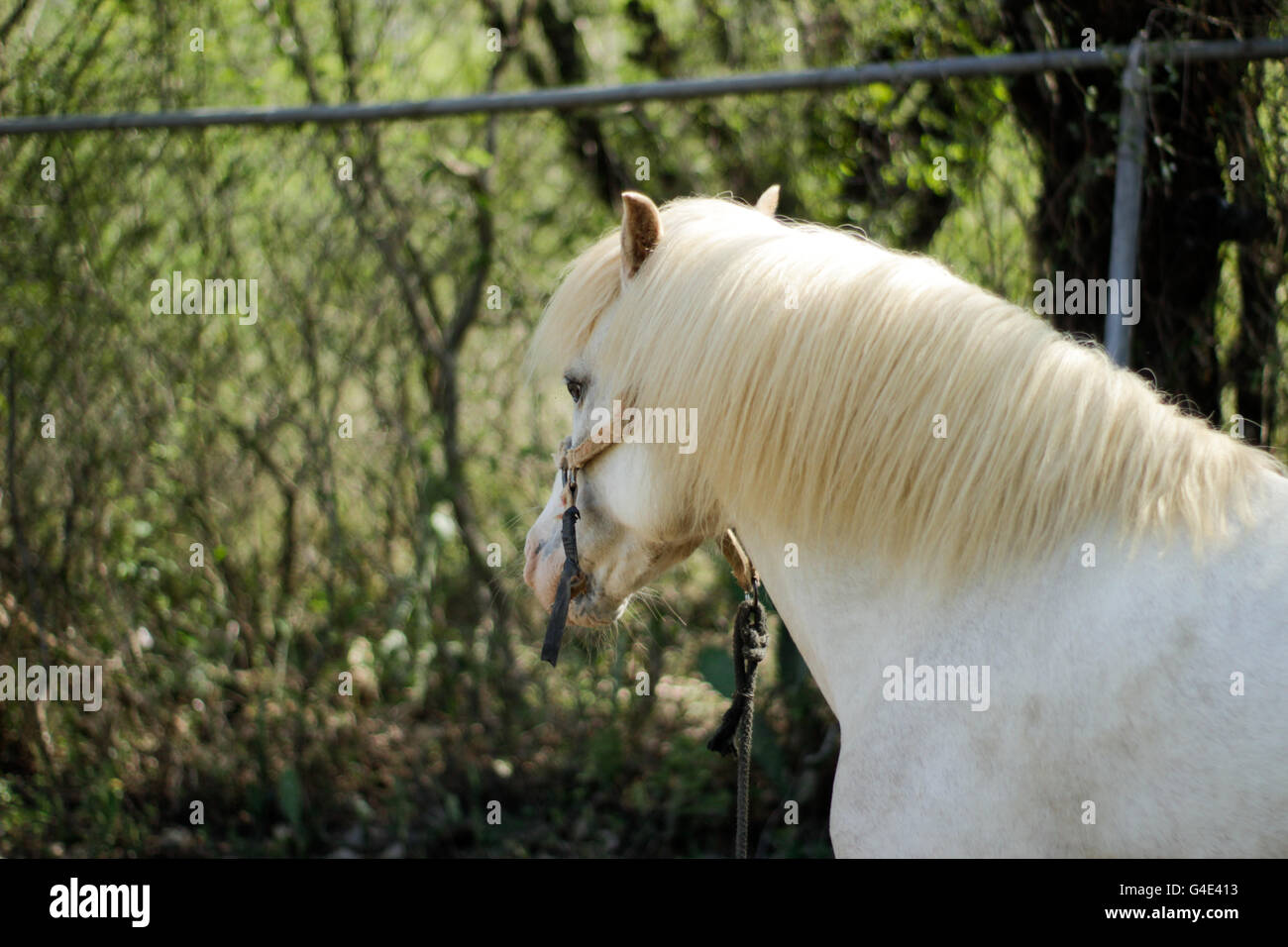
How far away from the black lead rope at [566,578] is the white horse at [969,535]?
143 millimetres

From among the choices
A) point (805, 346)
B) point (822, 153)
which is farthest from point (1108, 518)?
point (822, 153)

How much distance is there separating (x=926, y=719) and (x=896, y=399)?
0.50 metres

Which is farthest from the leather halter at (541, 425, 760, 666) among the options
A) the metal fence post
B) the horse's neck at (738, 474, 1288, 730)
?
the metal fence post

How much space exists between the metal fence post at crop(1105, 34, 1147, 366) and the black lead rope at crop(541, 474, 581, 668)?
58.5 inches

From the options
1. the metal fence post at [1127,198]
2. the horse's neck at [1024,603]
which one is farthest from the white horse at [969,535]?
the metal fence post at [1127,198]

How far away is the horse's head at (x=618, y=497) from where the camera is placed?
176 centimetres

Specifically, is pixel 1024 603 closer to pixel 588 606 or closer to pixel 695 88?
pixel 588 606

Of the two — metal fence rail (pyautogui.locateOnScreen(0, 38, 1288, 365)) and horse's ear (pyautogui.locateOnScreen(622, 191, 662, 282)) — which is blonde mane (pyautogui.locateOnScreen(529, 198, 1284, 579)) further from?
metal fence rail (pyautogui.locateOnScreen(0, 38, 1288, 365))

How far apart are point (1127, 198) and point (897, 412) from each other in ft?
4.61

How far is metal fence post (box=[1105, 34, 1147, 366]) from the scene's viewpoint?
2465 millimetres

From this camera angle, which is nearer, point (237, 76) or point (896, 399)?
point (896, 399)

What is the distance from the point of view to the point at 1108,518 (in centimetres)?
149

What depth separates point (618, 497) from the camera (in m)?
1.85
